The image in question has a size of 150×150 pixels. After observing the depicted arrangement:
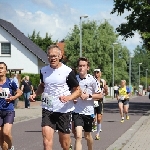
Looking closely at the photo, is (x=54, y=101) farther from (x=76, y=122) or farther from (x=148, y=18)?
(x=148, y=18)

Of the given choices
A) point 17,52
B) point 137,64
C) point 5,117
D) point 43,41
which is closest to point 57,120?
point 5,117

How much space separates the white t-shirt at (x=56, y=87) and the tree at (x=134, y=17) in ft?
83.2

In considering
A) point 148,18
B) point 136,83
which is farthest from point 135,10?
point 136,83

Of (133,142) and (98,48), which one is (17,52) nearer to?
(98,48)

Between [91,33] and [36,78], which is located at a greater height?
[91,33]

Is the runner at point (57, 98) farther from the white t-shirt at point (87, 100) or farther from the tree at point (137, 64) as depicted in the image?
the tree at point (137, 64)

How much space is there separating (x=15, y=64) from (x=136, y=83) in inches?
3043

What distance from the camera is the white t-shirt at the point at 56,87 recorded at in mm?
7840

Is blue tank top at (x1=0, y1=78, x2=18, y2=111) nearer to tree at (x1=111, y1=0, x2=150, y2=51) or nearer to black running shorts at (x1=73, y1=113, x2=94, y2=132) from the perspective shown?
black running shorts at (x1=73, y1=113, x2=94, y2=132)

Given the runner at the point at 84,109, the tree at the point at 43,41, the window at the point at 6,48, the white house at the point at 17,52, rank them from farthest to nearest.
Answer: the tree at the point at 43,41 → the window at the point at 6,48 → the white house at the point at 17,52 → the runner at the point at 84,109

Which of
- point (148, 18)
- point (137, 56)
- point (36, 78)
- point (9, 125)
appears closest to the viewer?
point (9, 125)

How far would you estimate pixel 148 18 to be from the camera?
33.9 meters

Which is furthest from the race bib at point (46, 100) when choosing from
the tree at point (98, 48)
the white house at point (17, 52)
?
the tree at point (98, 48)

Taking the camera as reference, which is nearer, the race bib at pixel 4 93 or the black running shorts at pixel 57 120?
the black running shorts at pixel 57 120
